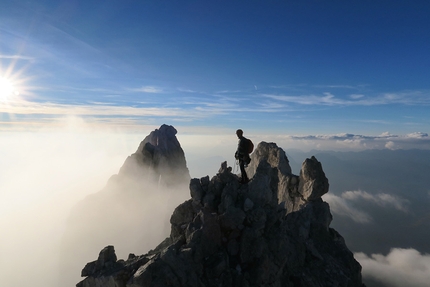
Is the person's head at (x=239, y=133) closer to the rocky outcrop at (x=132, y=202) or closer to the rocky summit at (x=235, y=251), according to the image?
the rocky summit at (x=235, y=251)

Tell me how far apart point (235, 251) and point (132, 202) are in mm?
86886

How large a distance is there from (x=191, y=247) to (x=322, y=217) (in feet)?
74.6

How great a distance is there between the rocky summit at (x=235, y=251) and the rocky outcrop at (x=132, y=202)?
65052 millimetres

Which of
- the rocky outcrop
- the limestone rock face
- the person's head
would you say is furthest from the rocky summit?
the limestone rock face

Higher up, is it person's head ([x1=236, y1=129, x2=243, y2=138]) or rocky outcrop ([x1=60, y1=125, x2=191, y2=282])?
person's head ([x1=236, y1=129, x2=243, y2=138])

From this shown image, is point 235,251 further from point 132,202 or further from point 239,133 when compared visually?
point 132,202

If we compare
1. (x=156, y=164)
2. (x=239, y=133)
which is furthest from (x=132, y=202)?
(x=239, y=133)

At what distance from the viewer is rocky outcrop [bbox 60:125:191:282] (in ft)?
298

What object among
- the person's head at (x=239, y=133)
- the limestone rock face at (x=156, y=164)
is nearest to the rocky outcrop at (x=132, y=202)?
the limestone rock face at (x=156, y=164)

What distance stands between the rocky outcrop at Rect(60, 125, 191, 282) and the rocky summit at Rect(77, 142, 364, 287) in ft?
213

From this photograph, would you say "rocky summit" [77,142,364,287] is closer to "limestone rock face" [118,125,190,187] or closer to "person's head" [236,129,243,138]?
"person's head" [236,129,243,138]

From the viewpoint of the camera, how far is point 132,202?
322 feet

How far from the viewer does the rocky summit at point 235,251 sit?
18.5 m

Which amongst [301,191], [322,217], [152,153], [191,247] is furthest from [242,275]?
[152,153]
